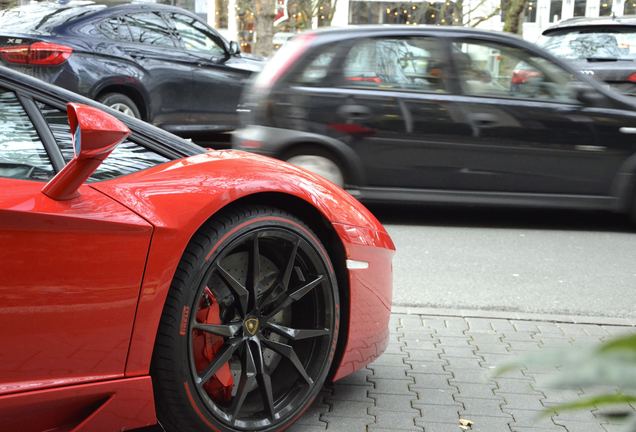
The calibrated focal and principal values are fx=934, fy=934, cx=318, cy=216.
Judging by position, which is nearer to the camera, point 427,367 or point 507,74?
point 427,367

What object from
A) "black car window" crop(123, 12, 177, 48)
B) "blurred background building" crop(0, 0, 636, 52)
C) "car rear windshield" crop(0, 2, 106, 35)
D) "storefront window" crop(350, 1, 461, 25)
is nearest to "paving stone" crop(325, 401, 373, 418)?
"car rear windshield" crop(0, 2, 106, 35)

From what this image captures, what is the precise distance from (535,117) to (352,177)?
1.67 meters

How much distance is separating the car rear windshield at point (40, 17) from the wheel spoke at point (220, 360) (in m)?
8.30

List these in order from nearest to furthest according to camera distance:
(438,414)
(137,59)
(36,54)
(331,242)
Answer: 1. (331,242)
2. (438,414)
3. (36,54)
4. (137,59)

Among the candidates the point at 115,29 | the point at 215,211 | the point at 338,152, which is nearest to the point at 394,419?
the point at 215,211

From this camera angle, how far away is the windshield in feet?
35.4

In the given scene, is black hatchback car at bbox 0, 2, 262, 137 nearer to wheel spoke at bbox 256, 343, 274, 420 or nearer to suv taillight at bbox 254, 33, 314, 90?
suv taillight at bbox 254, 33, 314, 90

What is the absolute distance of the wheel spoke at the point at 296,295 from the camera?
10.9ft

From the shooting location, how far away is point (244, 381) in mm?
3219

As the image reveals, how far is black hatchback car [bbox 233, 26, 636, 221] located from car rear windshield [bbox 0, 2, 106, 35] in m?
3.75

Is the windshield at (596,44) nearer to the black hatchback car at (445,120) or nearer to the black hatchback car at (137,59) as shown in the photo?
the black hatchback car at (445,120)

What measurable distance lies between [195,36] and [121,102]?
163cm

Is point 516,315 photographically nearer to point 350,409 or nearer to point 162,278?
point 350,409

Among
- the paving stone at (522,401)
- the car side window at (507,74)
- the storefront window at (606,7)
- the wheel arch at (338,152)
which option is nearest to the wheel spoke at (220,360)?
the paving stone at (522,401)
